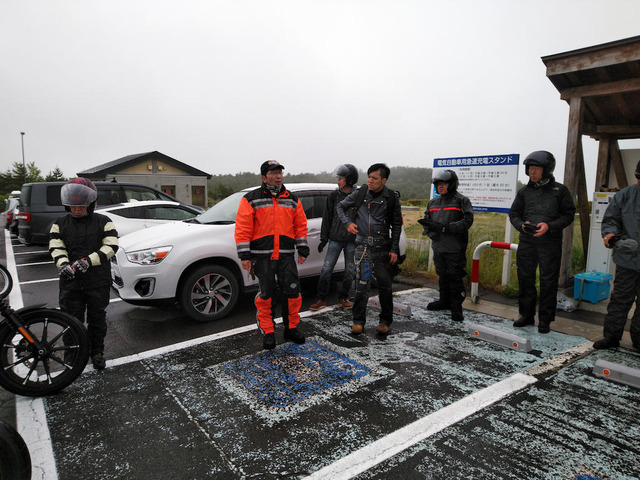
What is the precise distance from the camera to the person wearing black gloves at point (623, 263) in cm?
396

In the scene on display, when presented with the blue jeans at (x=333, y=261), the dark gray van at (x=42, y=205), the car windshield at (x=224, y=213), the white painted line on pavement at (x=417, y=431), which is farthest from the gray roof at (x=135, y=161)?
the white painted line on pavement at (x=417, y=431)

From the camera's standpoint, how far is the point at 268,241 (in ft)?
13.4

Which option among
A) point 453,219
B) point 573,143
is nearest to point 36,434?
point 453,219

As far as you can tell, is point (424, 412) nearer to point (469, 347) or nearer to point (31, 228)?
point (469, 347)

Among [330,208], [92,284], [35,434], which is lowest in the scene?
[35,434]

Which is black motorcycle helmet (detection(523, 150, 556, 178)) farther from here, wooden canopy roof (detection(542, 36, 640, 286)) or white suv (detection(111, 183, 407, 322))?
white suv (detection(111, 183, 407, 322))

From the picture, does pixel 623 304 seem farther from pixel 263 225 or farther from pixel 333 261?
pixel 263 225

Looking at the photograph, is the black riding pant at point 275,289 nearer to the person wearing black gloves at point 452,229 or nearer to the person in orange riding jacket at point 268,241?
the person in orange riding jacket at point 268,241

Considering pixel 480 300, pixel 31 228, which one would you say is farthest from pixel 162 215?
pixel 480 300

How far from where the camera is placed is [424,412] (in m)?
2.88

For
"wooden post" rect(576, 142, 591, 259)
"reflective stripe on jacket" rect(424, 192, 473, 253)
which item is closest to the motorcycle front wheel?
"reflective stripe on jacket" rect(424, 192, 473, 253)

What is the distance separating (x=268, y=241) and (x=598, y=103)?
5335 mm

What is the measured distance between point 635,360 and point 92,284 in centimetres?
512

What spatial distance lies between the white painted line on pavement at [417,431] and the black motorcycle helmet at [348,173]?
9.66 feet
